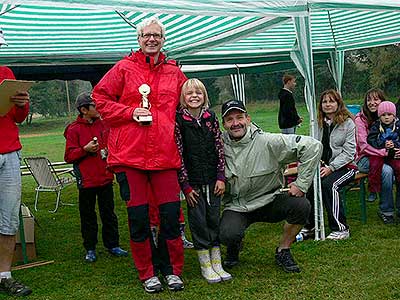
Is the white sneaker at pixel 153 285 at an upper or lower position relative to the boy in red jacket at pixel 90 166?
lower

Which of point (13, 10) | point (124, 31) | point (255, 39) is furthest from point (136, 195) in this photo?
A: point (255, 39)

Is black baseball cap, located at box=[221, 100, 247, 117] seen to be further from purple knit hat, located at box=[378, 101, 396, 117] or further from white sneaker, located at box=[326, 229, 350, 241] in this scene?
purple knit hat, located at box=[378, 101, 396, 117]

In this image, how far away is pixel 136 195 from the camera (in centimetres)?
363

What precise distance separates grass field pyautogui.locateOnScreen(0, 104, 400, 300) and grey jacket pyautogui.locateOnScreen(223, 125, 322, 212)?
22.6 inches

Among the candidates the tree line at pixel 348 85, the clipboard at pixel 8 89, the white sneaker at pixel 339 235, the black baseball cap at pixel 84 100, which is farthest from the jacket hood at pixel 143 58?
the tree line at pixel 348 85

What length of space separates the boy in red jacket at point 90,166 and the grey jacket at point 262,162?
3.67ft

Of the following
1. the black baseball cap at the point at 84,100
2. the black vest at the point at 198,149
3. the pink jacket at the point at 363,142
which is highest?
the black baseball cap at the point at 84,100

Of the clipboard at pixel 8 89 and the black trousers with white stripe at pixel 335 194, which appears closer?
the clipboard at pixel 8 89

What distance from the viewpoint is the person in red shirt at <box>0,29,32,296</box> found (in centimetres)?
374

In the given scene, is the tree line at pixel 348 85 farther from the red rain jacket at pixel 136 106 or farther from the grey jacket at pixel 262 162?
the red rain jacket at pixel 136 106

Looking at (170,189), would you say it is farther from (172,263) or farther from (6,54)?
(6,54)

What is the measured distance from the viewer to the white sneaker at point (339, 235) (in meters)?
4.85

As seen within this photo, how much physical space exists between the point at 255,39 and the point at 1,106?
544 centimetres

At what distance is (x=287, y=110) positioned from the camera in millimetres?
10734
